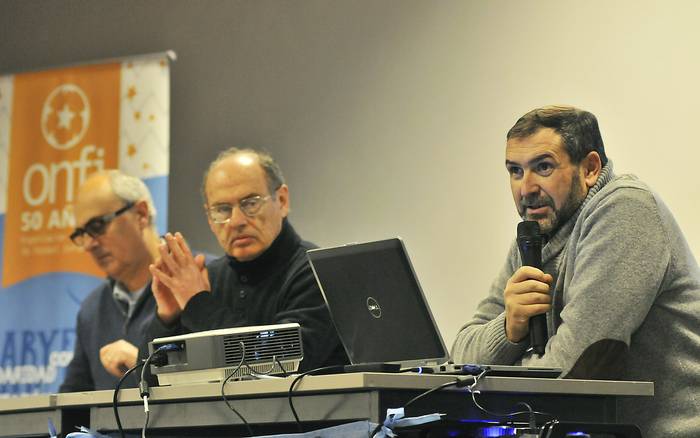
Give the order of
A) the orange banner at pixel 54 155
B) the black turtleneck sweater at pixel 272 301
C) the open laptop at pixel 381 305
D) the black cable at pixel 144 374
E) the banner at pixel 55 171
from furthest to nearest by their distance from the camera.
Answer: the orange banner at pixel 54 155, the banner at pixel 55 171, the black turtleneck sweater at pixel 272 301, the open laptop at pixel 381 305, the black cable at pixel 144 374

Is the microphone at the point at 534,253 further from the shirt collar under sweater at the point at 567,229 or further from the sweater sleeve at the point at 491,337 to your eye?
the shirt collar under sweater at the point at 567,229

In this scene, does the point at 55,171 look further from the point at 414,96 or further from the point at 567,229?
the point at 567,229

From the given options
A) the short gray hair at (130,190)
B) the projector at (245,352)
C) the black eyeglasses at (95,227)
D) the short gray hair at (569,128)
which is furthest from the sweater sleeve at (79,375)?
the short gray hair at (569,128)

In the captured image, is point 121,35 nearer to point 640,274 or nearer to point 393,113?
point 393,113

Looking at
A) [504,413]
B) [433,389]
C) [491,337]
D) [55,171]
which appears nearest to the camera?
[433,389]

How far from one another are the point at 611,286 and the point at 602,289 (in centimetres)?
2

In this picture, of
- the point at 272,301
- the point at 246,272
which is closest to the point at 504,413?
the point at 272,301

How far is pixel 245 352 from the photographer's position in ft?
6.23

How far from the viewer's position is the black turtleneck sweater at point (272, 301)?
2805 mm

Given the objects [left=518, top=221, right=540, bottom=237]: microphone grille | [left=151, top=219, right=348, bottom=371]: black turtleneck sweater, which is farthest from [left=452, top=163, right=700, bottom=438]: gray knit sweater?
[left=151, top=219, right=348, bottom=371]: black turtleneck sweater

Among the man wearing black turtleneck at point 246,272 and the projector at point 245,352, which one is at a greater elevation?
the man wearing black turtleneck at point 246,272

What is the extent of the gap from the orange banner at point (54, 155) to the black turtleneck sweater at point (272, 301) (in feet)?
5.13

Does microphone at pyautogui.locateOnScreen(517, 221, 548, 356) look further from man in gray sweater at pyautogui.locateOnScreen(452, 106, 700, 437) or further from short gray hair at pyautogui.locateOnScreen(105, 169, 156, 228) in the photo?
short gray hair at pyautogui.locateOnScreen(105, 169, 156, 228)

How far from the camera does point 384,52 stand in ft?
14.6
